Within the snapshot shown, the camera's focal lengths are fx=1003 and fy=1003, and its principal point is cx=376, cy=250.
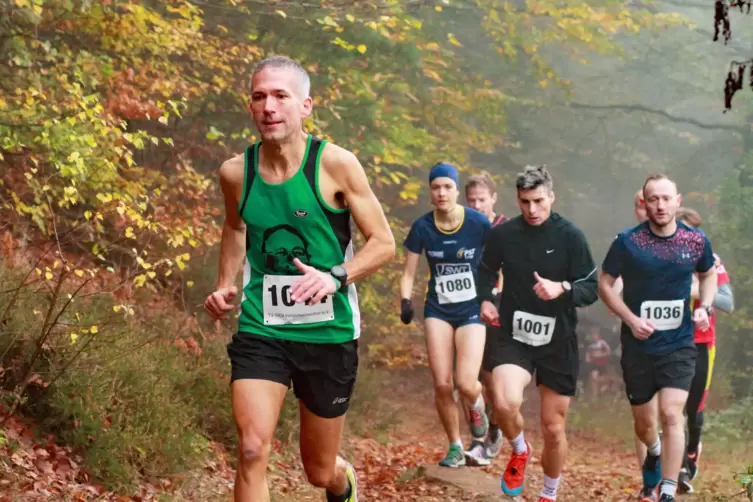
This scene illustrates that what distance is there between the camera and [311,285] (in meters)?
4.21

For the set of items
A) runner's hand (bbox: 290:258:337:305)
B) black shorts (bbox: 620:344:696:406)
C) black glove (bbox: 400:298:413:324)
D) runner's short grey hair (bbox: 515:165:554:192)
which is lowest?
black shorts (bbox: 620:344:696:406)

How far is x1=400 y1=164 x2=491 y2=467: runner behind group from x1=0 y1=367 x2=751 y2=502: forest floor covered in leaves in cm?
96

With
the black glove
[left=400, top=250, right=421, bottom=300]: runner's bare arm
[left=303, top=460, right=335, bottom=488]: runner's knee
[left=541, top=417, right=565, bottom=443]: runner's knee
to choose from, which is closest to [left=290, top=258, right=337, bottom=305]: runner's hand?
[left=303, top=460, right=335, bottom=488]: runner's knee

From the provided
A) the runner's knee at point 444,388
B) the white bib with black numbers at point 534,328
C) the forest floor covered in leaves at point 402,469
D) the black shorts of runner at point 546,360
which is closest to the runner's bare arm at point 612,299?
the black shorts of runner at point 546,360

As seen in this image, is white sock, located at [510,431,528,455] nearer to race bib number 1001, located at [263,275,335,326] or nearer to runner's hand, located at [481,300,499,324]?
runner's hand, located at [481,300,499,324]

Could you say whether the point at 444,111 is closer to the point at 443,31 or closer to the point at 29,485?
the point at 443,31

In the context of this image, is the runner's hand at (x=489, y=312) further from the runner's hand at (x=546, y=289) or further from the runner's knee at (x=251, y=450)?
the runner's knee at (x=251, y=450)

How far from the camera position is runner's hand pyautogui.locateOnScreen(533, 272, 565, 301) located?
22.2ft

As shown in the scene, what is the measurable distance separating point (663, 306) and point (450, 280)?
199cm

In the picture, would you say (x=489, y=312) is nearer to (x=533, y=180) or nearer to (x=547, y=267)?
(x=547, y=267)

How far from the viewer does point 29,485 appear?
5.85 meters

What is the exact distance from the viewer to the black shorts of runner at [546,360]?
7.09 meters

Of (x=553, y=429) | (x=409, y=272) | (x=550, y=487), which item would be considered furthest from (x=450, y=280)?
(x=550, y=487)

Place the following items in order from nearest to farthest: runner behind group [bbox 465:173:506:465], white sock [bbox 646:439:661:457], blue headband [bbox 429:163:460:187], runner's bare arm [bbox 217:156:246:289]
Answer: runner's bare arm [bbox 217:156:246:289] < white sock [bbox 646:439:661:457] < blue headband [bbox 429:163:460:187] < runner behind group [bbox 465:173:506:465]
